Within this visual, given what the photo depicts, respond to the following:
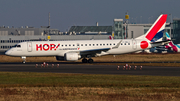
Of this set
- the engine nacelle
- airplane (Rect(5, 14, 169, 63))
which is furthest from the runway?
airplane (Rect(5, 14, 169, 63))

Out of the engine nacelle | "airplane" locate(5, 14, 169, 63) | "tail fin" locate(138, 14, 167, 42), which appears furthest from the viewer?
"tail fin" locate(138, 14, 167, 42)

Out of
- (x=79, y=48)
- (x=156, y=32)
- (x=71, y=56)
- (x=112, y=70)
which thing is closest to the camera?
(x=112, y=70)

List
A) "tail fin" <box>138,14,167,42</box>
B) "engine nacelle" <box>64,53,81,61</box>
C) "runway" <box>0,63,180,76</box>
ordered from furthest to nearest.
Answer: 1. "tail fin" <box>138,14,167,42</box>
2. "engine nacelle" <box>64,53,81,61</box>
3. "runway" <box>0,63,180,76</box>

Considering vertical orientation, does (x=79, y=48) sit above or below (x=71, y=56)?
above

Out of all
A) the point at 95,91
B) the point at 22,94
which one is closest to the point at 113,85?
the point at 95,91

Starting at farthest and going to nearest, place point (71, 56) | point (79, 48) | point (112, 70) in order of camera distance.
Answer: point (79, 48), point (71, 56), point (112, 70)

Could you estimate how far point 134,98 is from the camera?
49.9ft

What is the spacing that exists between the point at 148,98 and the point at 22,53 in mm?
32119

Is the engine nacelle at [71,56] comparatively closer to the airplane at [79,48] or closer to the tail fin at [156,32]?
the airplane at [79,48]

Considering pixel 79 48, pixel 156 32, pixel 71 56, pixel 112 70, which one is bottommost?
pixel 112 70

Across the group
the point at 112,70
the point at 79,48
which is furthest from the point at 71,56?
the point at 112,70

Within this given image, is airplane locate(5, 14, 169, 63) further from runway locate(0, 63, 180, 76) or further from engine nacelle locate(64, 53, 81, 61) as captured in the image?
runway locate(0, 63, 180, 76)

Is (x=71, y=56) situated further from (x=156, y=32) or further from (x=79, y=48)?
(x=156, y=32)

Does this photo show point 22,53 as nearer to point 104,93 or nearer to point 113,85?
point 113,85
